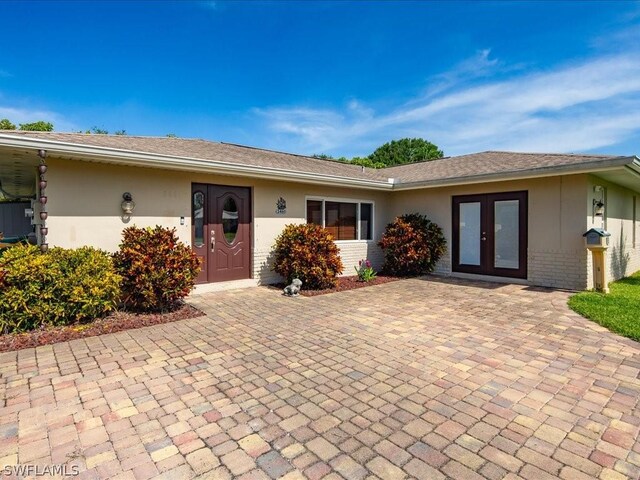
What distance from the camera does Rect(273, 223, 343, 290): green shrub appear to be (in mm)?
7770

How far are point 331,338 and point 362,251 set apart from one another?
600 cm

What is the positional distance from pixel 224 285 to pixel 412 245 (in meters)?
5.19

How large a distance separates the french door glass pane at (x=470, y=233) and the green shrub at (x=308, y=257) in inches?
151

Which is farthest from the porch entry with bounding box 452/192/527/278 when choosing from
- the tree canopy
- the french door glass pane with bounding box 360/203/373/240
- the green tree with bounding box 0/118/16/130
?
the green tree with bounding box 0/118/16/130

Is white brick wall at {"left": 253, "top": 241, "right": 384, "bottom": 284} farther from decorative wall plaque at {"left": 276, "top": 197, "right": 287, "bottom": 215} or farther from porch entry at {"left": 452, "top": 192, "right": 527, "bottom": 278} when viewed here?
porch entry at {"left": 452, "top": 192, "right": 527, "bottom": 278}

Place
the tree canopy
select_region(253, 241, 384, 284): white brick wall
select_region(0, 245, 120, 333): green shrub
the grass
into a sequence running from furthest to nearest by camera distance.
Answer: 1. the tree canopy
2. select_region(253, 241, 384, 284): white brick wall
3. the grass
4. select_region(0, 245, 120, 333): green shrub

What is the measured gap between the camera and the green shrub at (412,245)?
9562 millimetres

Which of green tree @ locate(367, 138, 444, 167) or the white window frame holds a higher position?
green tree @ locate(367, 138, 444, 167)

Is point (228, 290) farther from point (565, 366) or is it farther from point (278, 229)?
point (565, 366)

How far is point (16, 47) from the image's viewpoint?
11.9m

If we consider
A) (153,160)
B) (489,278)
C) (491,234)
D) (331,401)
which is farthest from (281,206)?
(331,401)

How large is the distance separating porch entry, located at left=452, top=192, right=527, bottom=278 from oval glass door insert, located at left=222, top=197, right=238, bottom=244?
6069 mm

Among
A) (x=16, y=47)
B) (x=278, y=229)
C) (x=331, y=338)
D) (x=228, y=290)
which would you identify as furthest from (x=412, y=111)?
(x=16, y=47)

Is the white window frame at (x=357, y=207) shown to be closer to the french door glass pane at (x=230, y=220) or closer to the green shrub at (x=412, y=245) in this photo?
the green shrub at (x=412, y=245)
